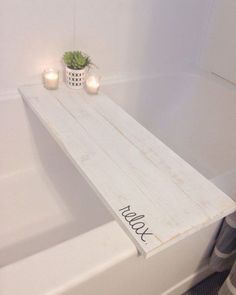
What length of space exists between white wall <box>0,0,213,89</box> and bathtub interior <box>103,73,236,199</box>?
0.10 metres

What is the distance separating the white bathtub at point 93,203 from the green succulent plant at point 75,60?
0.72ft

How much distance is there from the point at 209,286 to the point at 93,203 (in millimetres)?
584

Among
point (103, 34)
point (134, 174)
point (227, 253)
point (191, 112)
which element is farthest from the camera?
point (191, 112)

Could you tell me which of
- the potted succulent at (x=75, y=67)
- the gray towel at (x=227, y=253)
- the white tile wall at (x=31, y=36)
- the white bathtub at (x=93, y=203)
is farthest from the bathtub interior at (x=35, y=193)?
the gray towel at (x=227, y=253)

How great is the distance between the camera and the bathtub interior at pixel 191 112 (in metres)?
1.54

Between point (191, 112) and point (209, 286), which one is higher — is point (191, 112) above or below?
above

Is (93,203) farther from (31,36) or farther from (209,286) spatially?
(31,36)

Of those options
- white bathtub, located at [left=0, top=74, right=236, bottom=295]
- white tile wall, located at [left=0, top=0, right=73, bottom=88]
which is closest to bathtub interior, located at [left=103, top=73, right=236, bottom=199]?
→ white bathtub, located at [left=0, top=74, right=236, bottom=295]

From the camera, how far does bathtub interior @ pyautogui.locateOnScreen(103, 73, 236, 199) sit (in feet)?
5.04

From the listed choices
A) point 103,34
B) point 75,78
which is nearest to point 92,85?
point 75,78

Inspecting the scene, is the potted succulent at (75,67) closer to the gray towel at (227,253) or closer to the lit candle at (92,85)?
the lit candle at (92,85)

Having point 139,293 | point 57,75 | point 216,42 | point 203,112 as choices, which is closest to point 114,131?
point 57,75

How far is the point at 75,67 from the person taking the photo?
1.28m

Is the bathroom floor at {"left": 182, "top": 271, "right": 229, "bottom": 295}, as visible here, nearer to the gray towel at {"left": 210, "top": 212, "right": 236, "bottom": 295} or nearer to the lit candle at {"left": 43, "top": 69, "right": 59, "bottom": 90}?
the gray towel at {"left": 210, "top": 212, "right": 236, "bottom": 295}
